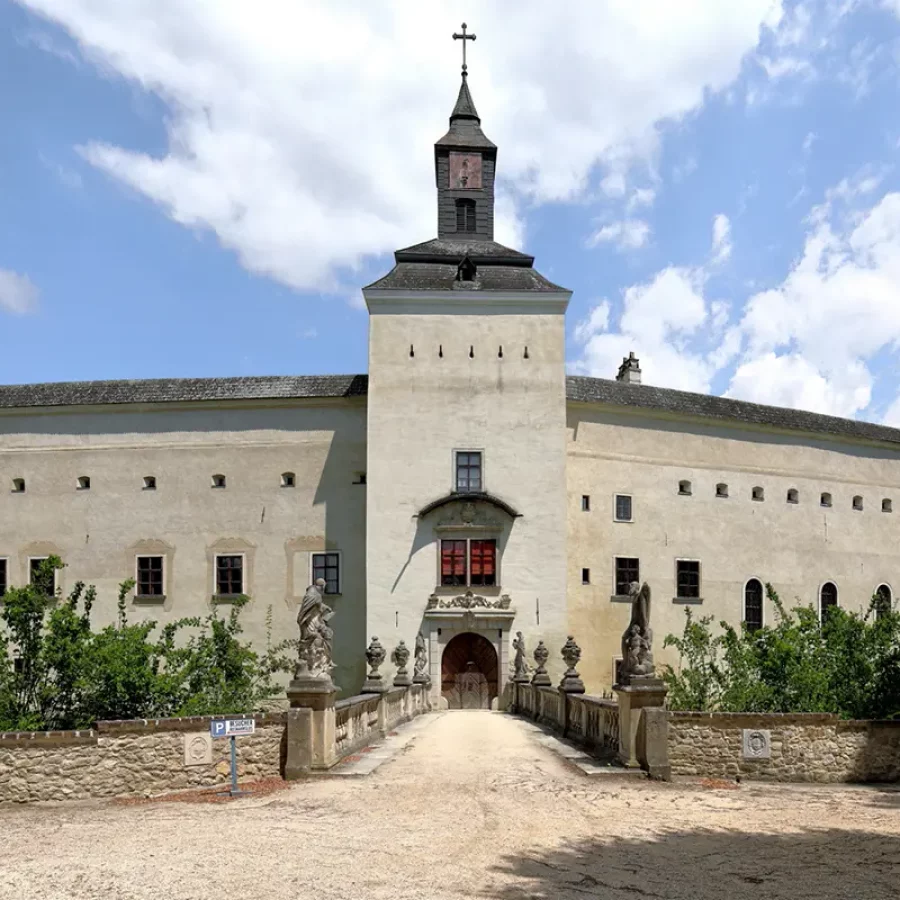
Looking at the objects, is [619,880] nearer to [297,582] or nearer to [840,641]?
[840,641]

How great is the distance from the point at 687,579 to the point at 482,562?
808cm

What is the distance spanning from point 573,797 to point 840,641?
10237 millimetres

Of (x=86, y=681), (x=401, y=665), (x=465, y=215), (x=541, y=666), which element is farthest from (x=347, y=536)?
(x=86, y=681)

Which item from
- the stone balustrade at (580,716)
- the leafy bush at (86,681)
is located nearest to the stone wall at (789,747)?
the stone balustrade at (580,716)

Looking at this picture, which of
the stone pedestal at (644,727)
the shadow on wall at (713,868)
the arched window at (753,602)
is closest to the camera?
the shadow on wall at (713,868)

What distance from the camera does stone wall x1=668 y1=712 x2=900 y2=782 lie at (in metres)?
13.0

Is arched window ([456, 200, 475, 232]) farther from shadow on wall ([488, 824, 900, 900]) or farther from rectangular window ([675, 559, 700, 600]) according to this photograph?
shadow on wall ([488, 824, 900, 900])

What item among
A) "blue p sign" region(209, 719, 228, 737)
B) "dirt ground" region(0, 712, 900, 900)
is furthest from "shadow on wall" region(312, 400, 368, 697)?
"blue p sign" region(209, 719, 228, 737)

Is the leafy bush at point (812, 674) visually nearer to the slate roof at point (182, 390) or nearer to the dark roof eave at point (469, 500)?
the dark roof eave at point (469, 500)

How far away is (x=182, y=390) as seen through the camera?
34.7 metres

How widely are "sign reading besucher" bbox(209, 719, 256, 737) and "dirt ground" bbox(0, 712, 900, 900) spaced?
94 centimetres

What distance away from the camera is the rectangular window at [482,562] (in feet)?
103

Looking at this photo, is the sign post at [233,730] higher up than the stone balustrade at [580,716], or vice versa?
the sign post at [233,730]

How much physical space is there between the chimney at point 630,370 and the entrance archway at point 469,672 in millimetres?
15760
